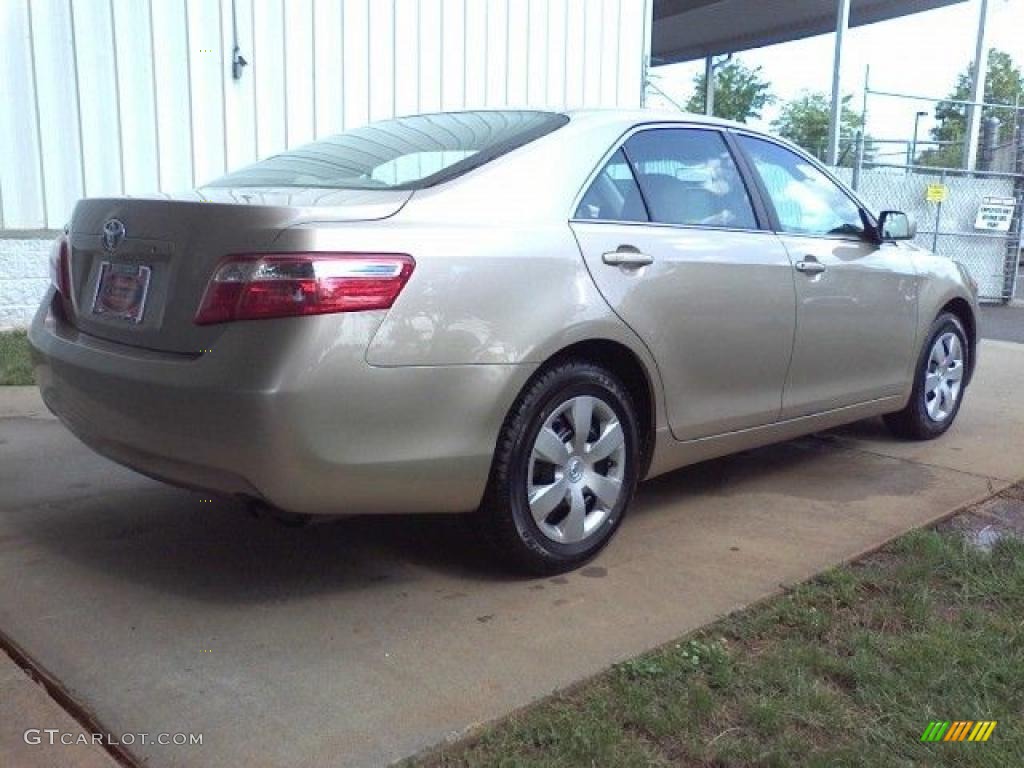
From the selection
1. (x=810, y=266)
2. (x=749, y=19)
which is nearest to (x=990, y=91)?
(x=749, y=19)

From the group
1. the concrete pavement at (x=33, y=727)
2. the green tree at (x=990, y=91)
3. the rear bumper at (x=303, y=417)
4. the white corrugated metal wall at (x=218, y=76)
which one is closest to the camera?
the concrete pavement at (x=33, y=727)

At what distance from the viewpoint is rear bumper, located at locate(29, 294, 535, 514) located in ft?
8.60

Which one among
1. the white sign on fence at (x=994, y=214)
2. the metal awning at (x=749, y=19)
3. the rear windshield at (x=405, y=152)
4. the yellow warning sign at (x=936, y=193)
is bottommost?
the white sign on fence at (x=994, y=214)

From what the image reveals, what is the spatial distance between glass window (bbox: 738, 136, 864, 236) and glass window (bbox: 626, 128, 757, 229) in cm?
20

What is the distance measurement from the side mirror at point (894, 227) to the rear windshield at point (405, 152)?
194cm

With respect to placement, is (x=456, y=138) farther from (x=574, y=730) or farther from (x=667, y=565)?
(x=574, y=730)

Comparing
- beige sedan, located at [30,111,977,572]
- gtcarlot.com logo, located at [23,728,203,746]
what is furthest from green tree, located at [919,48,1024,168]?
gtcarlot.com logo, located at [23,728,203,746]

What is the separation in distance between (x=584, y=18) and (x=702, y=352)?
24.4 ft

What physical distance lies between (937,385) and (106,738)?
14.8 feet

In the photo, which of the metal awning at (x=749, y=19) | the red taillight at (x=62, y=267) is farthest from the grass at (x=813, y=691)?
the metal awning at (x=749, y=19)

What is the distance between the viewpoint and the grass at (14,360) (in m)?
6.11

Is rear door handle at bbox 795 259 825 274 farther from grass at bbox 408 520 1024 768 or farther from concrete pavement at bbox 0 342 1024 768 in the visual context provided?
grass at bbox 408 520 1024 768

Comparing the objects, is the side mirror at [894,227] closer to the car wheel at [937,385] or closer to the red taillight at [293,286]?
the car wheel at [937,385]

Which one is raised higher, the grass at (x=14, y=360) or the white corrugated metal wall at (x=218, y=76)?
the white corrugated metal wall at (x=218, y=76)
